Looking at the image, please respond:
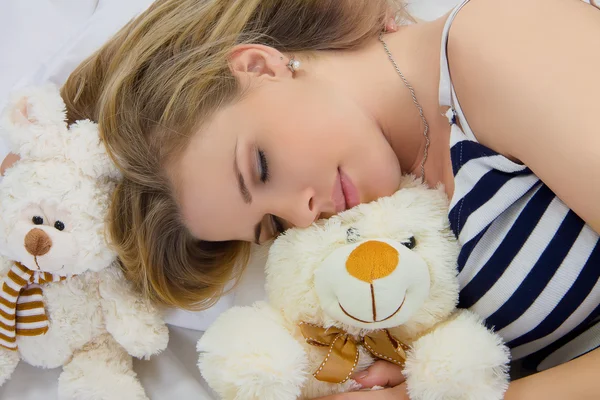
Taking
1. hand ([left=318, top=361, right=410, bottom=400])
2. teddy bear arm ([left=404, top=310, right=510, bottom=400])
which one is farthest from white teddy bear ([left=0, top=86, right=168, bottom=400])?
teddy bear arm ([left=404, top=310, right=510, bottom=400])

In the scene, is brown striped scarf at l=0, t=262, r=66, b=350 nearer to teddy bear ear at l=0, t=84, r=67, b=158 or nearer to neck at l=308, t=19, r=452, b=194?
teddy bear ear at l=0, t=84, r=67, b=158

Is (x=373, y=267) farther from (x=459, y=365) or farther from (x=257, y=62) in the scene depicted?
(x=257, y=62)

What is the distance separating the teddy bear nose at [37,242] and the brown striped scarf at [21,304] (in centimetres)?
10

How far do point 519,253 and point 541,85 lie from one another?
23cm

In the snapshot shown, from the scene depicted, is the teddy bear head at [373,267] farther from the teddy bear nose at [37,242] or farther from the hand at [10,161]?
the hand at [10,161]

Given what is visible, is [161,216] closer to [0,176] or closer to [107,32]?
[0,176]

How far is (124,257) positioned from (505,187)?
2.06 ft

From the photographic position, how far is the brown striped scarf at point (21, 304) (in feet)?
2.93

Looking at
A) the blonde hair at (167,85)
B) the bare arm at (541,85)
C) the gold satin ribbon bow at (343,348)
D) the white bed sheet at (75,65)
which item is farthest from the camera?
the white bed sheet at (75,65)

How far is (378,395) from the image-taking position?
789mm

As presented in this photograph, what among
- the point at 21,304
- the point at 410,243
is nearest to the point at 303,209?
the point at 410,243

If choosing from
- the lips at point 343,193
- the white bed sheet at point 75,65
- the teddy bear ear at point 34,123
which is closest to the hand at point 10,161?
the teddy bear ear at point 34,123

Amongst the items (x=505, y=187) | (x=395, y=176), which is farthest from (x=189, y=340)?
(x=505, y=187)

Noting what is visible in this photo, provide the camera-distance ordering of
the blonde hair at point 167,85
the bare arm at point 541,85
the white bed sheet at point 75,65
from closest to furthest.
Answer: the bare arm at point 541,85 < the blonde hair at point 167,85 < the white bed sheet at point 75,65
